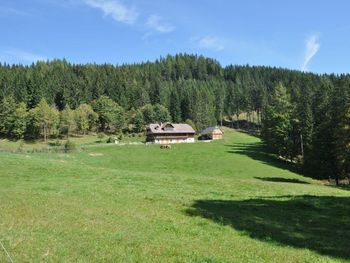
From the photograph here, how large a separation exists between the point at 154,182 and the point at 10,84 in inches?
5108

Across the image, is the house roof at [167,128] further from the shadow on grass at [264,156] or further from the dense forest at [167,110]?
the shadow on grass at [264,156]

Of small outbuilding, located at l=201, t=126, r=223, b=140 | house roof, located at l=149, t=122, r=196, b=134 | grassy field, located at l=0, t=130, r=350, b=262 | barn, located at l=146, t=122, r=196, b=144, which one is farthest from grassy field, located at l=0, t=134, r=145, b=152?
grassy field, located at l=0, t=130, r=350, b=262

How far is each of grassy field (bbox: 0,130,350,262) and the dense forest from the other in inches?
1301

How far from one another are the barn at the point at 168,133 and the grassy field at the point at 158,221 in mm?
80398

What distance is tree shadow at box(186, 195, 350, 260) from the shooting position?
707 inches

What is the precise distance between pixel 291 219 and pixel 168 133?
104 m

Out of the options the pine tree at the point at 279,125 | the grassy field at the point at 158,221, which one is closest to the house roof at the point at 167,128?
the pine tree at the point at 279,125

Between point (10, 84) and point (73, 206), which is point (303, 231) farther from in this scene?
point (10, 84)

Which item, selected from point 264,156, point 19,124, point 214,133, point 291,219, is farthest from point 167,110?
point 291,219

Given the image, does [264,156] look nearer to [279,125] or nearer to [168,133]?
[279,125]

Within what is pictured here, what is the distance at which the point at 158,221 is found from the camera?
20609mm

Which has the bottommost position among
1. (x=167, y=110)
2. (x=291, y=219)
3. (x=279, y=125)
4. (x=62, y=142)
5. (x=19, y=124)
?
(x=291, y=219)

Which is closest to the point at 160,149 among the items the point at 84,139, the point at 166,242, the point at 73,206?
the point at 84,139

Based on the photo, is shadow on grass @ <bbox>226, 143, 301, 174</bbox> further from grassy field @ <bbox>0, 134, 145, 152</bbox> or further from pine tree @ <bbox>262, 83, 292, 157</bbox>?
grassy field @ <bbox>0, 134, 145, 152</bbox>
